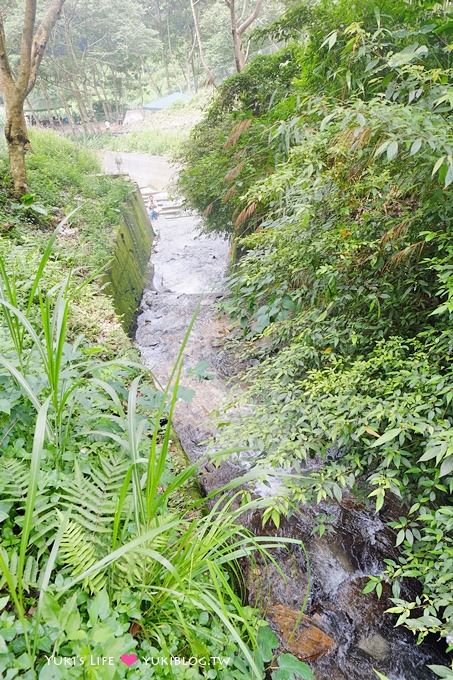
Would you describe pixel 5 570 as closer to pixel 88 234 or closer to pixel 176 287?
pixel 88 234

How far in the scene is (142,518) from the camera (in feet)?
4.02

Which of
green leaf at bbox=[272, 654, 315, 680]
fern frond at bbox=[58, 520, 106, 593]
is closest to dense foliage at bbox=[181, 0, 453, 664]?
green leaf at bbox=[272, 654, 315, 680]

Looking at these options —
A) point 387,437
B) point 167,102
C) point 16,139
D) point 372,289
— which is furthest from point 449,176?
point 167,102

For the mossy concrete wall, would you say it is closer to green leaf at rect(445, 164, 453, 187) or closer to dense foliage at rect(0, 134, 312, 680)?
dense foliage at rect(0, 134, 312, 680)

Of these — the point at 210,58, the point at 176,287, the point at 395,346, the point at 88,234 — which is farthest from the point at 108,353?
the point at 210,58

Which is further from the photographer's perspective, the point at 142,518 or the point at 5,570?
the point at 142,518

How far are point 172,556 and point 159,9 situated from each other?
30267 millimetres

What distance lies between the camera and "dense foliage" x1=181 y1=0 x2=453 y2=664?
146 centimetres

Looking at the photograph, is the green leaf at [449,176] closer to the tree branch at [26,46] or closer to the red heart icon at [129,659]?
the red heart icon at [129,659]

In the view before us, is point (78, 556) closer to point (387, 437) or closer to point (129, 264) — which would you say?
point (387, 437)

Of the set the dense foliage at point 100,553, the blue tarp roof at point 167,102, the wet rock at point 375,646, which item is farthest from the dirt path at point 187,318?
the blue tarp roof at point 167,102

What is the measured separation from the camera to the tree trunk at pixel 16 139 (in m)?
4.23

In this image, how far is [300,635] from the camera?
1.92 meters

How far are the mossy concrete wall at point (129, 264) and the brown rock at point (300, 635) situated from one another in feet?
8.57
